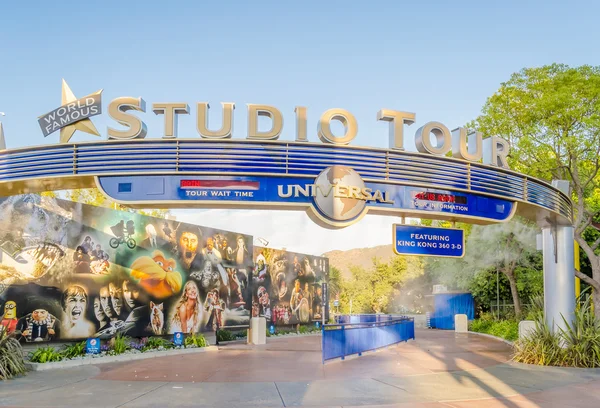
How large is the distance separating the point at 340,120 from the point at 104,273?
979 centimetres

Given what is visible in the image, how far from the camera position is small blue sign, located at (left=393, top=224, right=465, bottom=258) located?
1583 cm

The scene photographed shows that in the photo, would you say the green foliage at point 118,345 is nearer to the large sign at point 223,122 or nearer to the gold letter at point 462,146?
the large sign at point 223,122

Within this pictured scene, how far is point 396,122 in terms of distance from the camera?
51.3ft

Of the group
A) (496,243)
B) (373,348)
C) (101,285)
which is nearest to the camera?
(101,285)

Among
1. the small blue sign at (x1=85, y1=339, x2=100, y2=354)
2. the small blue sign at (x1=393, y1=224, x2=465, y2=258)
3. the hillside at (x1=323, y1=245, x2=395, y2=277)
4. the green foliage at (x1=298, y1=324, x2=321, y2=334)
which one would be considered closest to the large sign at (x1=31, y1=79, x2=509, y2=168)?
the small blue sign at (x1=393, y1=224, x2=465, y2=258)

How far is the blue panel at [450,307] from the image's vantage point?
4219 centimetres

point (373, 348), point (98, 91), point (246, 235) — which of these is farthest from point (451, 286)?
point (98, 91)

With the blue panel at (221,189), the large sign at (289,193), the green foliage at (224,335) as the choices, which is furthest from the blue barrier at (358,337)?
the green foliage at (224,335)

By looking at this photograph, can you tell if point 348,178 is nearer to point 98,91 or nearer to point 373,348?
point 98,91

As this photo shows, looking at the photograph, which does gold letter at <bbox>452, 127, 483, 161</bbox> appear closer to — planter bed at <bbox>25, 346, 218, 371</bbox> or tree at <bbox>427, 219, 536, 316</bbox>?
planter bed at <bbox>25, 346, 218, 371</bbox>

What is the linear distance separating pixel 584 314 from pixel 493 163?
5616 millimetres

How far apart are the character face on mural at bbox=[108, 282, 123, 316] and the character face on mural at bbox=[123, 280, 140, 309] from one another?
22 cm

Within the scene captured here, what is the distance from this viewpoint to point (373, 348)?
21.8m

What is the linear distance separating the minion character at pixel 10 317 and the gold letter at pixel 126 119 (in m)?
5.94
